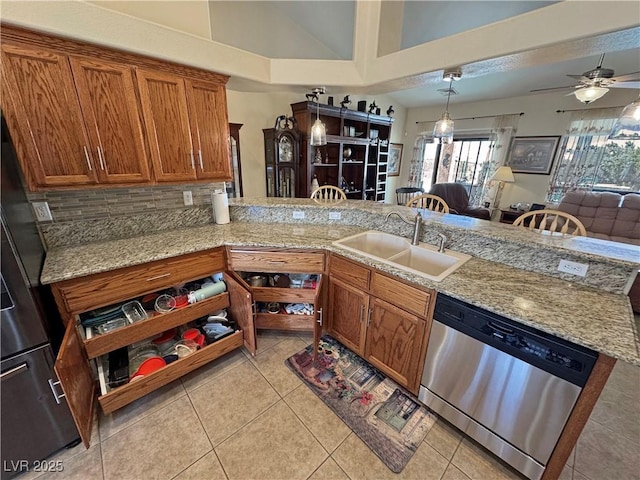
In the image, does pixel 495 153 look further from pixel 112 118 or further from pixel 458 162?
pixel 112 118

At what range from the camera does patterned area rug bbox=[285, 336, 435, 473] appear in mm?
1409

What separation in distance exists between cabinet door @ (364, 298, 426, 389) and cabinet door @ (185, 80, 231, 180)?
1.56 m

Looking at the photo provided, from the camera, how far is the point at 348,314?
187 centimetres

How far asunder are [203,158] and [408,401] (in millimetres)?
2222

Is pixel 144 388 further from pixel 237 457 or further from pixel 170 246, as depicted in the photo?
pixel 170 246

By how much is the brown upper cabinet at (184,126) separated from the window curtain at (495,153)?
533cm

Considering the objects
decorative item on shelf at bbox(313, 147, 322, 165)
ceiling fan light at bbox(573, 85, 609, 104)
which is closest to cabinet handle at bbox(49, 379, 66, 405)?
decorative item on shelf at bbox(313, 147, 322, 165)

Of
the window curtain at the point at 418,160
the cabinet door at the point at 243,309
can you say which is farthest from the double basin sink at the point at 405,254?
the window curtain at the point at 418,160

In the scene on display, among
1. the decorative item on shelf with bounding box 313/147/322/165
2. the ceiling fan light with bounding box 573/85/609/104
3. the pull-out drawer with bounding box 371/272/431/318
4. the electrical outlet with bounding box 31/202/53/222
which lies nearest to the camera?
the pull-out drawer with bounding box 371/272/431/318

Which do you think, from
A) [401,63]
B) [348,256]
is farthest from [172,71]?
[348,256]

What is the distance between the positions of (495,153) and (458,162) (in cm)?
76

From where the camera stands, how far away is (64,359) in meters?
1.13

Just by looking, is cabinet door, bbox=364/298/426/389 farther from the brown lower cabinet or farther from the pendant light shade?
the pendant light shade

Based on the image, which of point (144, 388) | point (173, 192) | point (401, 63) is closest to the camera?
point (144, 388)
